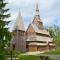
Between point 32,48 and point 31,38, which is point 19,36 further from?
point 32,48

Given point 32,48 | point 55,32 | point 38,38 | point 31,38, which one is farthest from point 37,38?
point 55,32

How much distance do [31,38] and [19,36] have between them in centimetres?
470

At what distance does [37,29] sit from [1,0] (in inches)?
2062

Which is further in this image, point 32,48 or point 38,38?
point 38,38

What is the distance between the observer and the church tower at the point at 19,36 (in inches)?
2603

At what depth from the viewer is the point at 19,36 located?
6725cm

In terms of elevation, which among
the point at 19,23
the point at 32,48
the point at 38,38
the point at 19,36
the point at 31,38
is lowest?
the point at 32,48

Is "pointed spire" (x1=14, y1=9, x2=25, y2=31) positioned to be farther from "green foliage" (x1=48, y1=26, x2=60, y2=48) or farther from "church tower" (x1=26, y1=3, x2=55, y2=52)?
"green foliage" (x1=48, y1=26, x2=60, y2=48)

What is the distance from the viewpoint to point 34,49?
6931 centimetres

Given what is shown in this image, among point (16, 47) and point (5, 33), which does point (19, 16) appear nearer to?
point (16, 47)

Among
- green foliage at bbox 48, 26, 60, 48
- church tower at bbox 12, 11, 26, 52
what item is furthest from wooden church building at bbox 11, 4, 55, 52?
green foliage at bbox 48, 26, 60, 48

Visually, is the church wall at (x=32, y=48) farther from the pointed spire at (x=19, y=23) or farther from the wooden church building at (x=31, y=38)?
the pointed spire at (x=19, y=23)

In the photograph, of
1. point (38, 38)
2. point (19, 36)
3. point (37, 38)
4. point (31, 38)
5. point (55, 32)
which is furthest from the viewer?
point (55, 32)

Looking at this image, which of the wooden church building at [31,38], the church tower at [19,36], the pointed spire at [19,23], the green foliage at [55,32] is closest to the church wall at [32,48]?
the wooden church building at [31,38]
